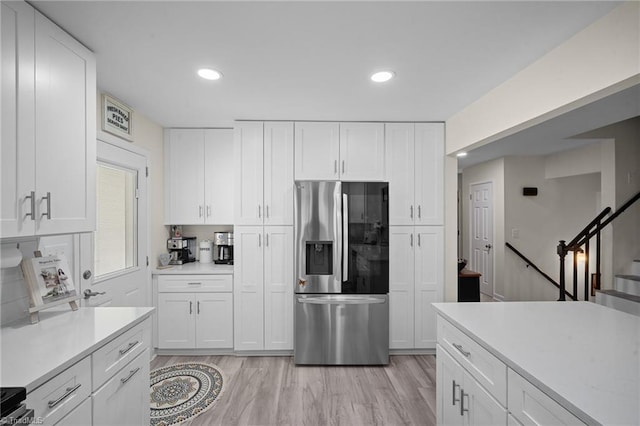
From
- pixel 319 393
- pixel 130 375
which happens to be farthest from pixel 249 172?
pixel 319 393

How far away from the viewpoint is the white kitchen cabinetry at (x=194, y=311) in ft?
10.3

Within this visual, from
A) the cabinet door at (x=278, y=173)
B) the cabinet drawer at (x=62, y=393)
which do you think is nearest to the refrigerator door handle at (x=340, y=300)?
the cabinet door at (x=278, y=173)

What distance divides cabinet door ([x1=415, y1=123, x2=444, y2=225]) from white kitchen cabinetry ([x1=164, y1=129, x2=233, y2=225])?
Result: 2091 millimetres

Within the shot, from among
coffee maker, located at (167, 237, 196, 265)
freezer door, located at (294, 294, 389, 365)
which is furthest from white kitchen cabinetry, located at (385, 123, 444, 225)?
coffee maker, located at (167, 237, 196, 265)

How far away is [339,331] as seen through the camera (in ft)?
9.72

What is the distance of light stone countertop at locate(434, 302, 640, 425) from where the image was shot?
920 millimetres

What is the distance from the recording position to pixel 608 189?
4.02 metres

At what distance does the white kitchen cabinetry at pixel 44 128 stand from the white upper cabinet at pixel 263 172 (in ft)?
4.86

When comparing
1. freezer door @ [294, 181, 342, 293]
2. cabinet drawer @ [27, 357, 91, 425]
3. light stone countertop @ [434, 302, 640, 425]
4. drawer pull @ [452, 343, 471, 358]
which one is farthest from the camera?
freezer door @ [294, 181, 342, 293]

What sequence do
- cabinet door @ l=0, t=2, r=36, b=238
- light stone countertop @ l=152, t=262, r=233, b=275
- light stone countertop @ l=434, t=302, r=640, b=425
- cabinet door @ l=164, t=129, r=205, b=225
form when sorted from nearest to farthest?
light stone countertop @ l=434, t=302, r=640, b=425 → cabinet door @ l=0, t=2, r=36, b=238 → light stone countertop @ l=152, t=262, r=233, b=275 → cabinet door @ l=164, t=129, r=205, b=225

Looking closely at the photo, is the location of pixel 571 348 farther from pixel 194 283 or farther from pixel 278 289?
pixel 194 283

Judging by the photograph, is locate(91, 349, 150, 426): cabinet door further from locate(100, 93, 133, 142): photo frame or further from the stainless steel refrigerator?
locate(100, 93, 133, 142): photo frame

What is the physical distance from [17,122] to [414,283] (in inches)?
126

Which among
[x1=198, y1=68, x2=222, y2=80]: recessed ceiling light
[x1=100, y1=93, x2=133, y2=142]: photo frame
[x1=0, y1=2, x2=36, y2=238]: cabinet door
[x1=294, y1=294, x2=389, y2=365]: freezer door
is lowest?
[x1=294, y1=294, x2=389, y2=365]: freezer door
